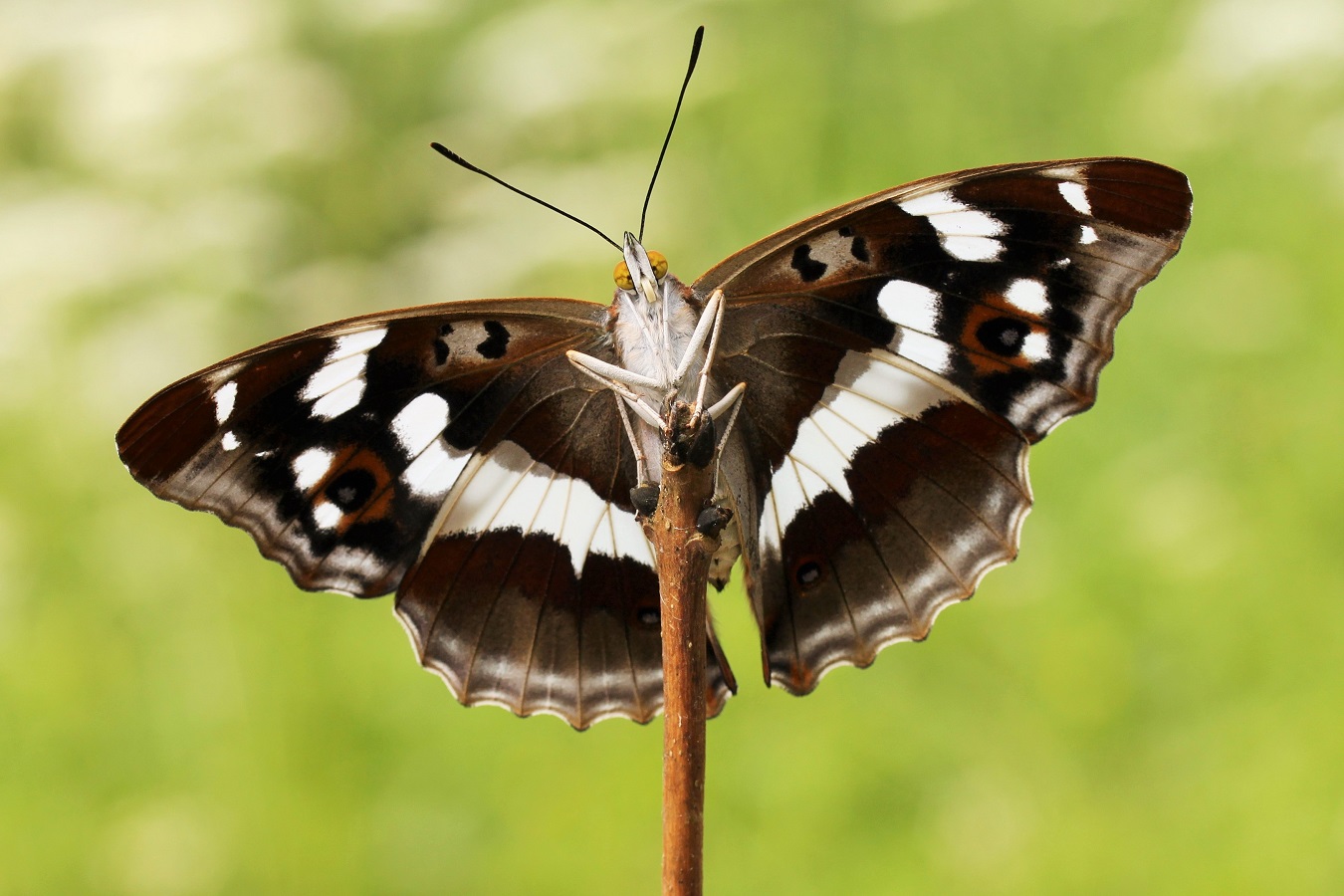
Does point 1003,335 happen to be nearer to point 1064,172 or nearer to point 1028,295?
point 1028,295

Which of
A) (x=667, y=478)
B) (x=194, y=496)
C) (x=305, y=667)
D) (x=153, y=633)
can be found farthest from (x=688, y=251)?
(x=667, y=478)

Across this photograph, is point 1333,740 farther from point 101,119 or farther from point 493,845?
point 101,119

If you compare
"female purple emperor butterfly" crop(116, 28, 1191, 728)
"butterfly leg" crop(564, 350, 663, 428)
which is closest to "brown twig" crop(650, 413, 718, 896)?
"butterfly leg" crop(564, 350, 663, 428)

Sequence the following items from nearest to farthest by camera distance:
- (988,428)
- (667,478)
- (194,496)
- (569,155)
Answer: (667,478), (194,496), (988,428), (569,155)

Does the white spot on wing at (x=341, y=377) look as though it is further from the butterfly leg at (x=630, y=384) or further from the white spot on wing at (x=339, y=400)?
the butterfly leg at (x=630, y=384)

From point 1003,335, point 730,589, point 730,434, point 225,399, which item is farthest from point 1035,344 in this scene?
point 730,589

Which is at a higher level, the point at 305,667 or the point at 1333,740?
the point at 305,667

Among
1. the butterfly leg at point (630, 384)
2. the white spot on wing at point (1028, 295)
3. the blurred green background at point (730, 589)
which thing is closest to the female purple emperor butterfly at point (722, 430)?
the white spot on wing at point (1028, 295)

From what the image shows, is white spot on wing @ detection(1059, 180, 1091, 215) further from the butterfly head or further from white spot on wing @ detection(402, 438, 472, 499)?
white spot on wing @ detection(402, 438, 472, 499)
